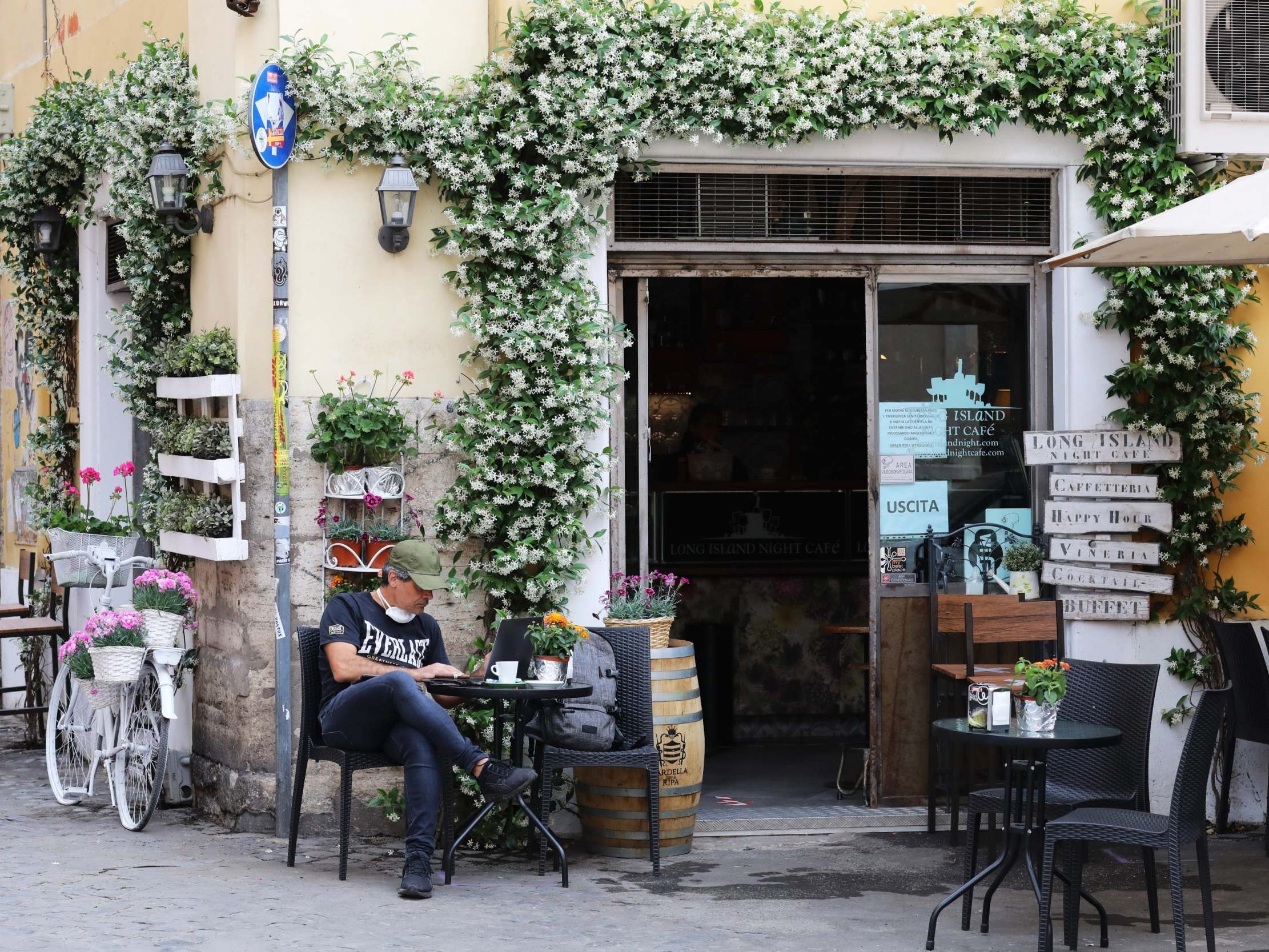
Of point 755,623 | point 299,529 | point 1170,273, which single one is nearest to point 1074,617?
point 1170,273

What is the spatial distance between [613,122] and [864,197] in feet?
4.66

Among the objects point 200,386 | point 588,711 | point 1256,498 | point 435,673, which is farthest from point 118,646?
point 1256,498

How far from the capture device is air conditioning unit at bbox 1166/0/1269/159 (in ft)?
25.4

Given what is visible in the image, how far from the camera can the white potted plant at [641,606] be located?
7219 millimetres

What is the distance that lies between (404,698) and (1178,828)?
113 inches

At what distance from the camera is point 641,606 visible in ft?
23.9

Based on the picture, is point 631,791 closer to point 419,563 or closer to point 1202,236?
point 419,563

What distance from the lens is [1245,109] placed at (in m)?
7.87

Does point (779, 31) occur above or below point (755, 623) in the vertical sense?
above

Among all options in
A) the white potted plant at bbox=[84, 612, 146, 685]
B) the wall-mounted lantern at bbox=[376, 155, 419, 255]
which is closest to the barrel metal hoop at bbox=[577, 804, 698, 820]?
the white potted plant at bbox=[84, 612, 146, 685]

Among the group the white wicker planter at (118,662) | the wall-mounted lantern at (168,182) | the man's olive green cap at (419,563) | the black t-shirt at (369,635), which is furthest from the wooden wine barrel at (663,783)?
the wall-mounted lantern at (168,182)

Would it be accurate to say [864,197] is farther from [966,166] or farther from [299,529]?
[299,529]

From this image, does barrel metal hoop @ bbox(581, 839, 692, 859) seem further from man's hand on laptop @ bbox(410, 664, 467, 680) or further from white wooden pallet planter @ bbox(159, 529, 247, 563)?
white wooden pallet planter @ bbox(159, 529, 247, 563)

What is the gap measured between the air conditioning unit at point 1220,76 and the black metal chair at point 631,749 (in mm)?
3607
